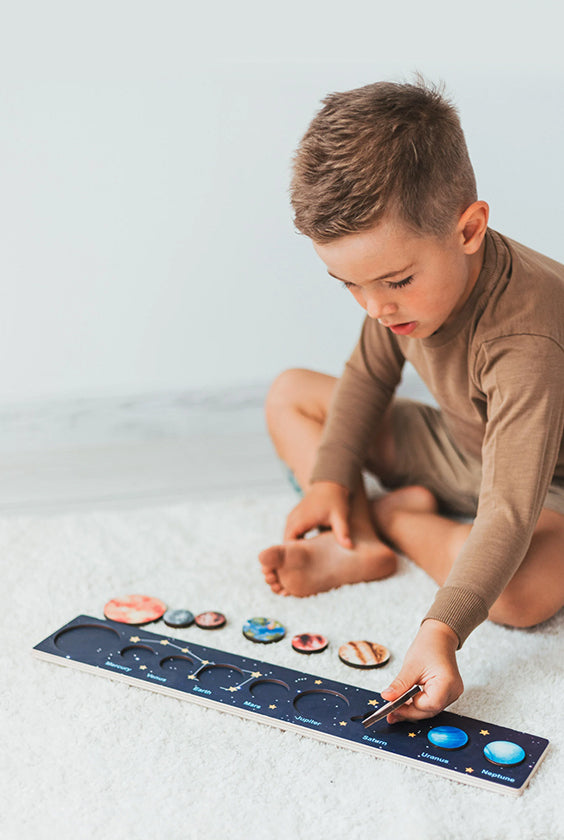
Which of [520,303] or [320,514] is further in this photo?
[320,514]

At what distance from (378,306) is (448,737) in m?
0.40

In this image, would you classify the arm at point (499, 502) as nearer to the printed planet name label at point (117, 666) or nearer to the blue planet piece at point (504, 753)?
the blue planet piece at point (504, 753)

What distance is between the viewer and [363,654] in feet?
3.24

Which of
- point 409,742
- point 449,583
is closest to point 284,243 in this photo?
point 449,583

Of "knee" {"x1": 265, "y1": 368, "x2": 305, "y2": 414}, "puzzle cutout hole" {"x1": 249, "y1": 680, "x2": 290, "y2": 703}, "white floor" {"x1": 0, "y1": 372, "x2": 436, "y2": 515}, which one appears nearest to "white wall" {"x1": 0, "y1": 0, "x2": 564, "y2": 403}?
"white floor" {"x1": 0, "y1": 372, "x2": 436, "y2": 515}

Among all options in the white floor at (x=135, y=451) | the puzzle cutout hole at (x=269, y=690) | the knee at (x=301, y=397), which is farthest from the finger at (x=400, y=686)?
the white floor at (x=135, y=451)

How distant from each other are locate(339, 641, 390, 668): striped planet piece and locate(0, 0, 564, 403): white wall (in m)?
0.95

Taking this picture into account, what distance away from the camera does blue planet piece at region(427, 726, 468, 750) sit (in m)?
0.83

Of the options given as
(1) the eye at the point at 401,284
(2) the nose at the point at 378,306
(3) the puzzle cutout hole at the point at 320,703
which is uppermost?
(1) the eye at the point at 401,284

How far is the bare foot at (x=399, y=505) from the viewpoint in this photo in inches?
48.3

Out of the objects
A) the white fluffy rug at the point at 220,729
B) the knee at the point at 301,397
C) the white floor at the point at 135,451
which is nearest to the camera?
the white fluffy rug at the point at 220,729

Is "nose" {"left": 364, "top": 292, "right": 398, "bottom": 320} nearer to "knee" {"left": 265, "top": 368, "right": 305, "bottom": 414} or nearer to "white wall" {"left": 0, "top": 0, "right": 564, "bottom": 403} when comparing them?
"knee" {"left": 265, "top": 368, "right": 305, "bottom": 414}

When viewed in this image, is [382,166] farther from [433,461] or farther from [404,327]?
[433,461]

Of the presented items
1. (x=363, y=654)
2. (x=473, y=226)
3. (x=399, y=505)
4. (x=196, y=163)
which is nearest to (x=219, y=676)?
(x=363, y=654)
